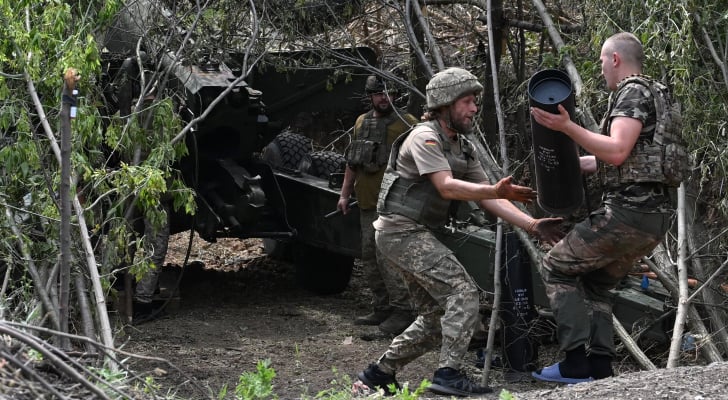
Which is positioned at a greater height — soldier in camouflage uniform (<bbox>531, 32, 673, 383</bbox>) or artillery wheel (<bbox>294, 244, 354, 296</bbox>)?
soldier in camouflage uniform (<bbox>531, 32, 673, 383</bbox>)

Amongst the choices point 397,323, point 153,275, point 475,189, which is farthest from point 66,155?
point 153,275

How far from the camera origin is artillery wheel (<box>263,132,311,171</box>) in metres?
10.0

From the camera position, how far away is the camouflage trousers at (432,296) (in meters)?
5.87

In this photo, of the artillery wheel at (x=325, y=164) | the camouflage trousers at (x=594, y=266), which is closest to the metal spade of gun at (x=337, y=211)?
the artillery wheel at (x=325, y=164)

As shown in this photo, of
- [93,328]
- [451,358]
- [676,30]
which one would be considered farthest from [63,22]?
[676,30]

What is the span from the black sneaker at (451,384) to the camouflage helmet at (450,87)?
1.33m

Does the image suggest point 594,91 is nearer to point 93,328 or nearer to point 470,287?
point 470,287

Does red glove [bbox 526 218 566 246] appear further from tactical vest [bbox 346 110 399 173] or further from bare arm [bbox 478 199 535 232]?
tactical vest [bbox 346 110 399 173]

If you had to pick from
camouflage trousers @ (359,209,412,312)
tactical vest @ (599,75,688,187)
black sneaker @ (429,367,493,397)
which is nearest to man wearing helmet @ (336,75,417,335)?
camouflage trousers @ (359,209,412,312)

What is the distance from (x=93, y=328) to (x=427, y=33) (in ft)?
8.52

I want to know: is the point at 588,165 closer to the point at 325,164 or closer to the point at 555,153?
the point at 555,153

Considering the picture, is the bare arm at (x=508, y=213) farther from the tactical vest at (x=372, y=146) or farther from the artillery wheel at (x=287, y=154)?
the artillery wheel at (x=287, y=154)

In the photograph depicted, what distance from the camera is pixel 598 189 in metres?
6.04

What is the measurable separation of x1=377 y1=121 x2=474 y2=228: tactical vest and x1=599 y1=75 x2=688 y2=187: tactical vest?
0.88 m
